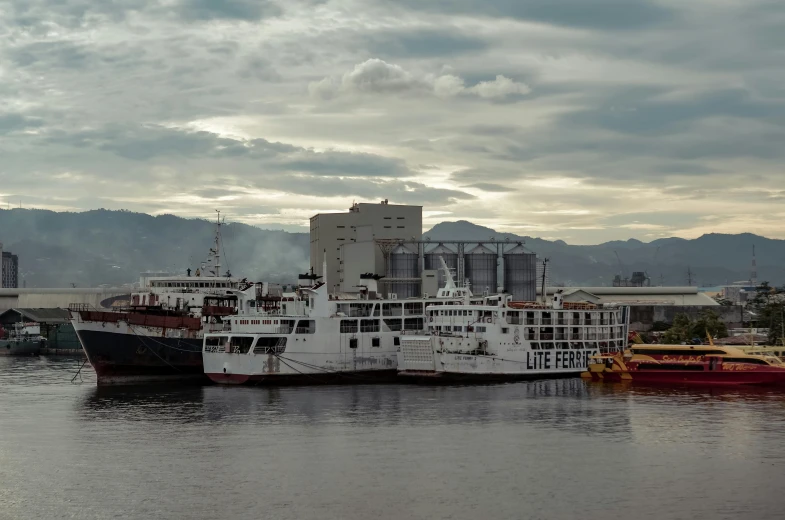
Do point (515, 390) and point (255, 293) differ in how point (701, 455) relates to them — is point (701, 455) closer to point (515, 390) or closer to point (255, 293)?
point (515, 390)

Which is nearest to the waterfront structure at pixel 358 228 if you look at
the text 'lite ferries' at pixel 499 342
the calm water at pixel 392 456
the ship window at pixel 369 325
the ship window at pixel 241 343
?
the text 'lite ferries' at pixel 499 342

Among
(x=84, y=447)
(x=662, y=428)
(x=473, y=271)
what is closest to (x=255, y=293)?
(x=84, y=447)

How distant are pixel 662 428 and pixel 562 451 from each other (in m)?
8.76

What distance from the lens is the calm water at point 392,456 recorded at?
3647cm

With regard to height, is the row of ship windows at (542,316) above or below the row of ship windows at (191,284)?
below

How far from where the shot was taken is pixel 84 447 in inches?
1841

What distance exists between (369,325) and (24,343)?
69.9m

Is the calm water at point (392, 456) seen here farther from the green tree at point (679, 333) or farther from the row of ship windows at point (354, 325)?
the green tree at point (679, 333)

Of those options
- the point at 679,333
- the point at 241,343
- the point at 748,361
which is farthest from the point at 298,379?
the point at 679,333

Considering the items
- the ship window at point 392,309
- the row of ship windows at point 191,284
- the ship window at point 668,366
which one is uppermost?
the row of ship windows at point 191,284

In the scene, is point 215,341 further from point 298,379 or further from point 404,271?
point 404,271

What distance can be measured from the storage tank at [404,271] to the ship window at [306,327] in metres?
50.2

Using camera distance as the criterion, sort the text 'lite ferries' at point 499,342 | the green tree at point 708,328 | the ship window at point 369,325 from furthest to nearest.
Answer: the green tree at point 708,328, the ship window at point 369,325, the text 'lite ferries' at point 499,342

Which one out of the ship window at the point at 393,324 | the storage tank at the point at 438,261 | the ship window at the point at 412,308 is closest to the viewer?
the ship window at the point at 393,324
